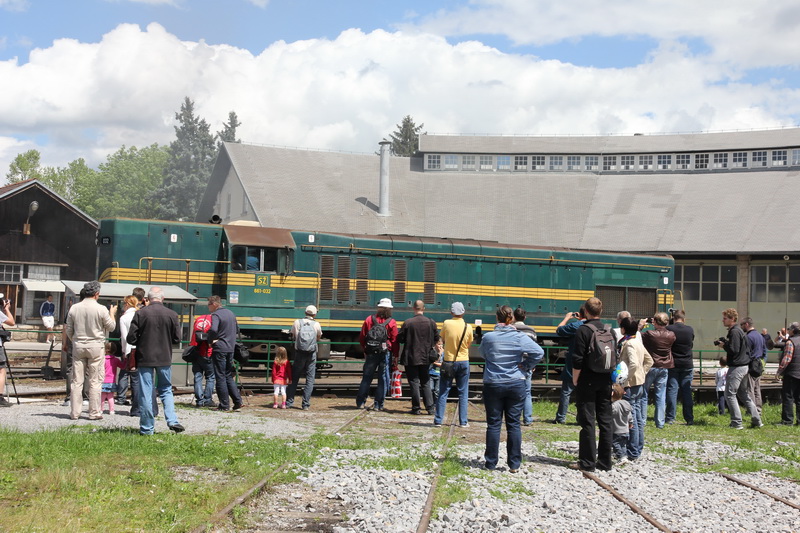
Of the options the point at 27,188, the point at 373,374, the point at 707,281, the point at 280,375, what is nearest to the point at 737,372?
the point at 373,374

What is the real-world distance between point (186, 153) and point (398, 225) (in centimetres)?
4549

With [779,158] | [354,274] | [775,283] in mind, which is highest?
[779,158]

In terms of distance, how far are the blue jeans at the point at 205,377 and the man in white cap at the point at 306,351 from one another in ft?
4.96

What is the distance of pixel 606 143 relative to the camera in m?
47.9

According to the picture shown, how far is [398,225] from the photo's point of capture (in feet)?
136

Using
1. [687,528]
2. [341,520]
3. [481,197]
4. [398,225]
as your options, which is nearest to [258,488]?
[341,520]

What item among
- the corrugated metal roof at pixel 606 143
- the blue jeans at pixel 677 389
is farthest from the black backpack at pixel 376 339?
the corrugated metal roof at pixel 606 143

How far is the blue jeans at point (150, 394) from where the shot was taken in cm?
1016

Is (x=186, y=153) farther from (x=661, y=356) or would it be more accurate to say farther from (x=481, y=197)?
(x=661, y=356)

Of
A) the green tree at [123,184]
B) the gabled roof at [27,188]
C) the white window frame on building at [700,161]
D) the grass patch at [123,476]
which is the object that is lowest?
the grass patch at [123,476]

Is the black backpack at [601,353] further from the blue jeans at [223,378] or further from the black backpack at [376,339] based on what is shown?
the blue jeans at [223,378]

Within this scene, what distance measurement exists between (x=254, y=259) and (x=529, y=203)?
27.2m

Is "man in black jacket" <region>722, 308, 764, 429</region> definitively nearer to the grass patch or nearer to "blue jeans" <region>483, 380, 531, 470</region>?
"blue jeans" <region>483, 380, 531, 470</region>

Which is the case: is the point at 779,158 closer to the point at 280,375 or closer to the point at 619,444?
the point at 280,375
